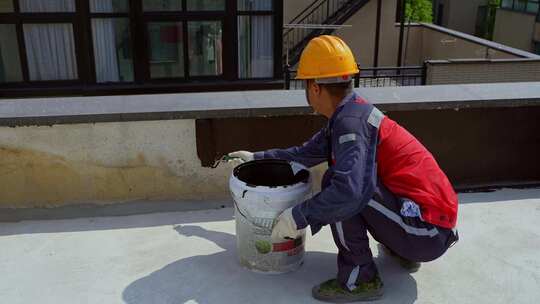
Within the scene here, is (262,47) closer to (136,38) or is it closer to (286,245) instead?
(136,38)

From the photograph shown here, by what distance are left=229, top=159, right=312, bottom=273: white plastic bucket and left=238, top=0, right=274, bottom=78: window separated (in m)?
6.96

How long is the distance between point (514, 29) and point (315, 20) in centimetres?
1167

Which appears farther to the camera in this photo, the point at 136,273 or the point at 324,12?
the point at 324,12

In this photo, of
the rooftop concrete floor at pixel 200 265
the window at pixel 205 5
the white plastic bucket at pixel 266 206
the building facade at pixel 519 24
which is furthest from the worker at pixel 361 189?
the building facade at pixel 519 24

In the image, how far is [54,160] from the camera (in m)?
3.49

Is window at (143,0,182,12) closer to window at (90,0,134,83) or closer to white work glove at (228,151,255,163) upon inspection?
window at (90,0,134,83)

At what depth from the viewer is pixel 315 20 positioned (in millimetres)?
15453

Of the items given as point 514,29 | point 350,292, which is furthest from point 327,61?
point 514,29

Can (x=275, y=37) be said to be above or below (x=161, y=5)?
below

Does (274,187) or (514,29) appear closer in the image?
(274,187)

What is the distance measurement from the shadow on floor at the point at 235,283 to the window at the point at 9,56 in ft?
24.5

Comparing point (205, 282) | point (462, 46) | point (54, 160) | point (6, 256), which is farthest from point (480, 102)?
point (462, 46)

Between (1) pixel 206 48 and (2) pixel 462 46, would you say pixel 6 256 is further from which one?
(2) pixel 462 46

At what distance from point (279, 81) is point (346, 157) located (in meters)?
7.66
